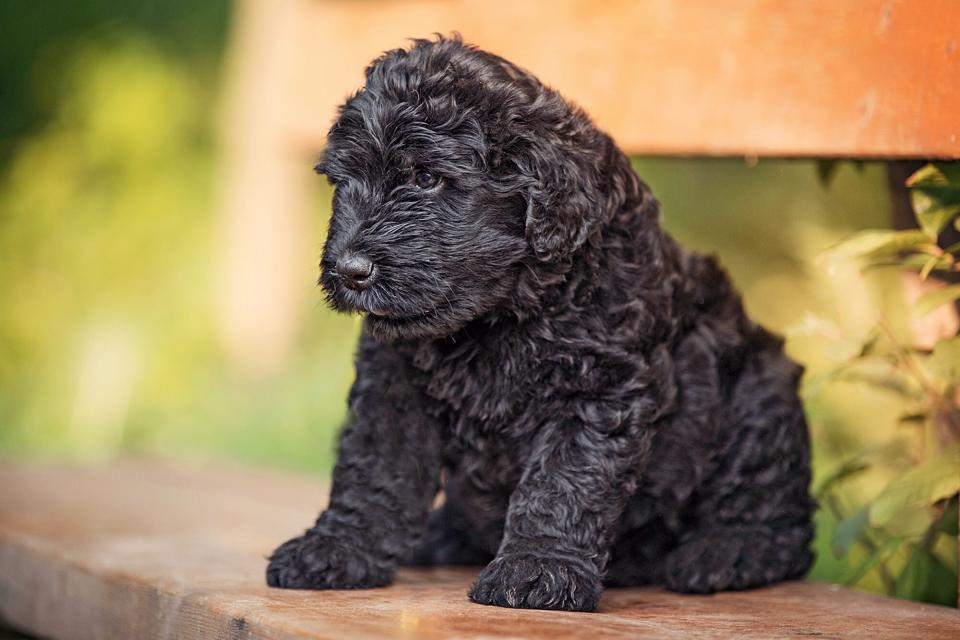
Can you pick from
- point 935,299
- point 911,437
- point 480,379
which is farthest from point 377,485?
point 911,437

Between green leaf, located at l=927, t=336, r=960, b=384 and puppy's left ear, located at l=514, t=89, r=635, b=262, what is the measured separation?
97 cm

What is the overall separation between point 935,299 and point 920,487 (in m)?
0.47

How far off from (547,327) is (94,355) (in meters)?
5.16

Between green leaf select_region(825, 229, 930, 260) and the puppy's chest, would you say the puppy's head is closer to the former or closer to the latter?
the puppy's chest

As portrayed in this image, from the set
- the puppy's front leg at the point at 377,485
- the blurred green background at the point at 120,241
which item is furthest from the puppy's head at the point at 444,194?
the blurred green background at the point at 120,241

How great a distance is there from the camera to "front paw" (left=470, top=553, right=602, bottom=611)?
Answer: 243 centimetres

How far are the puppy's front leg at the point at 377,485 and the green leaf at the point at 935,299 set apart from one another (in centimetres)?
126

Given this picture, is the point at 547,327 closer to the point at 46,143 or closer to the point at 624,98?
the point at 624,98

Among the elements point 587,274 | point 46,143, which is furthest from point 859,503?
point 46,143

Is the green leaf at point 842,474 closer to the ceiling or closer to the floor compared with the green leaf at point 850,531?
closer to the ceiling

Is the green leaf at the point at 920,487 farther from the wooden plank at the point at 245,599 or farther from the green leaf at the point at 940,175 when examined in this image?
the green leaf at the point at 940,175

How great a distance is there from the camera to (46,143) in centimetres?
732

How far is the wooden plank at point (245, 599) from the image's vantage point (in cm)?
232

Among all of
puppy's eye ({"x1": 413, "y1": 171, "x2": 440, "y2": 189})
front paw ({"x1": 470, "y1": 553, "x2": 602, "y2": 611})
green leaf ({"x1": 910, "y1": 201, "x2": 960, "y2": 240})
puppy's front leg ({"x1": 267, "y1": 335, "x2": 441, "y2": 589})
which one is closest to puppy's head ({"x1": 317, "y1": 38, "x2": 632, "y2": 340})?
puppy's eye ({"x1": 413, "y1": 171, "x2": 440, "y2": 189})
